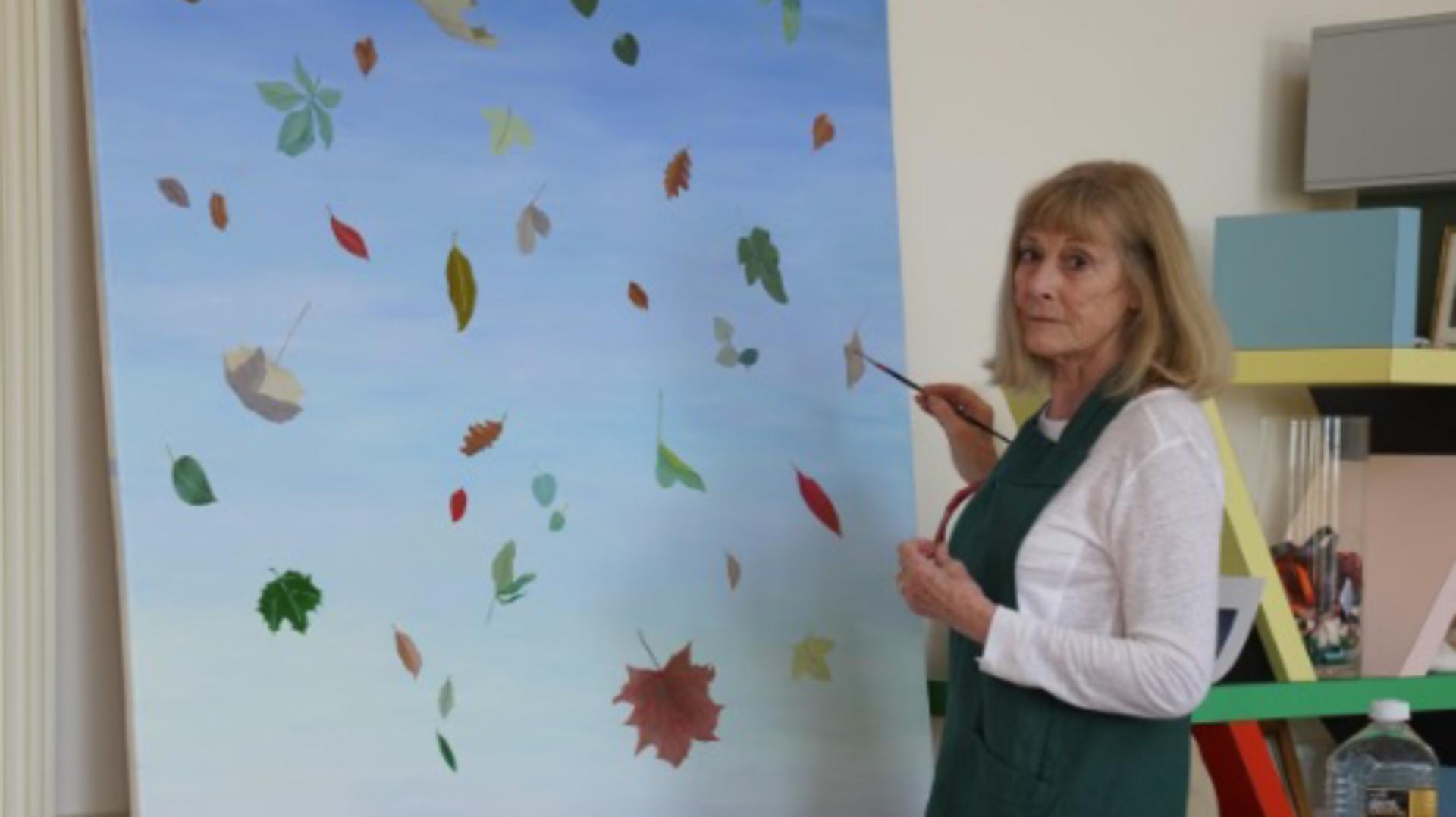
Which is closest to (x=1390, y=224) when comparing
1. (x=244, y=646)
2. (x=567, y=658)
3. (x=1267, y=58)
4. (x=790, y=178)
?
(x=1267, y=58)

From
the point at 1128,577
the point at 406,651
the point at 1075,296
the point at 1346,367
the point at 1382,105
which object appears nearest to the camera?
the point at 1128,577

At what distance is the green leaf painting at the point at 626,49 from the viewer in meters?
2.88

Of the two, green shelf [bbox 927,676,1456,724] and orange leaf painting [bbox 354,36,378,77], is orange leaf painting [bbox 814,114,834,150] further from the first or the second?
green shelf [bbox 927,676,1456,724]

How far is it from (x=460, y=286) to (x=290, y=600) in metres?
0.44

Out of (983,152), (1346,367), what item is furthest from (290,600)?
(1346,367)

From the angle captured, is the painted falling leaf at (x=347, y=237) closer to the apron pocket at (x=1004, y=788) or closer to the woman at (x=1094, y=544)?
the woman at (x=1094, y=544)

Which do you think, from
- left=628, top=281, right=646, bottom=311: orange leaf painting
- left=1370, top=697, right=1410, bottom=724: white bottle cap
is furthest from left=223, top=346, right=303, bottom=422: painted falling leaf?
left=1370, top=697, right=1410, bottom=724: white bottle cap

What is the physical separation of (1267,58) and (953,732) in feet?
5.41

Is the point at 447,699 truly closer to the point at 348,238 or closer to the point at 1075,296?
the point at 348,238

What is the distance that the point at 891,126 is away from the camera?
3.10 metres

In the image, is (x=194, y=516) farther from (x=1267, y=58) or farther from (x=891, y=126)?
(x=1267, y=58)

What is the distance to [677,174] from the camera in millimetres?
2916

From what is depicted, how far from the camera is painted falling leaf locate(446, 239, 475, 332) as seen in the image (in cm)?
273

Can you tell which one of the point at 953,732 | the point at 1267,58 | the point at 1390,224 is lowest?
the point at 953,732
